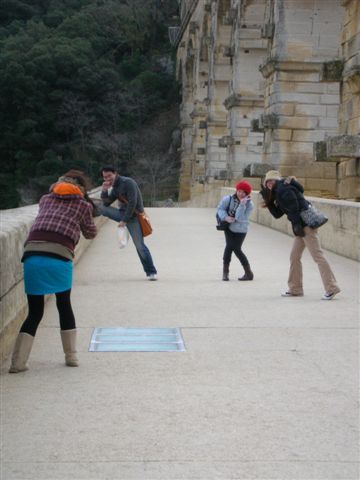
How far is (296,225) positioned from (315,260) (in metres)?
0.42

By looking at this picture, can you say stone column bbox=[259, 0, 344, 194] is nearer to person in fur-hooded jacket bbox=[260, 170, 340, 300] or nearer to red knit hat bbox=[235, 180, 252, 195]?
red knit hat bbox=[235, 180, 252, 195]

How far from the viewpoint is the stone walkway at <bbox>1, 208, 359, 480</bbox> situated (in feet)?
12.0

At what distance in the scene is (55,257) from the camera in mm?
5230

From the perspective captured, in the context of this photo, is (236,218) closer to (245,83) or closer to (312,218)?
(312,218)

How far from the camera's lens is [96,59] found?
55344mm

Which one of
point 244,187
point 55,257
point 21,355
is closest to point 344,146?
point 244,187

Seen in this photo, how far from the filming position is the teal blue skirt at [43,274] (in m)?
5.18

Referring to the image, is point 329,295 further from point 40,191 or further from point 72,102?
point 72,102

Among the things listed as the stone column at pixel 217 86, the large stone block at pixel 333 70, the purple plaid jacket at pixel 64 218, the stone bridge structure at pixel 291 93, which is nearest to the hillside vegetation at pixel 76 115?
the stone column at pixel 217 86

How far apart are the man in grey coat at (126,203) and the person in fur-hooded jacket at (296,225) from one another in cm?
181

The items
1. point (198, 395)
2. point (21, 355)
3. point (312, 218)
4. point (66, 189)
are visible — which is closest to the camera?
point (198, 395)

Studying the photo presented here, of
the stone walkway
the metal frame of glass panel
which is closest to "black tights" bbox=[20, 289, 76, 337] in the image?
the stone walkway

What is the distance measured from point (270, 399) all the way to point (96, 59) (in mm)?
53019

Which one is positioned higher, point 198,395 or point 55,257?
point 55,257
